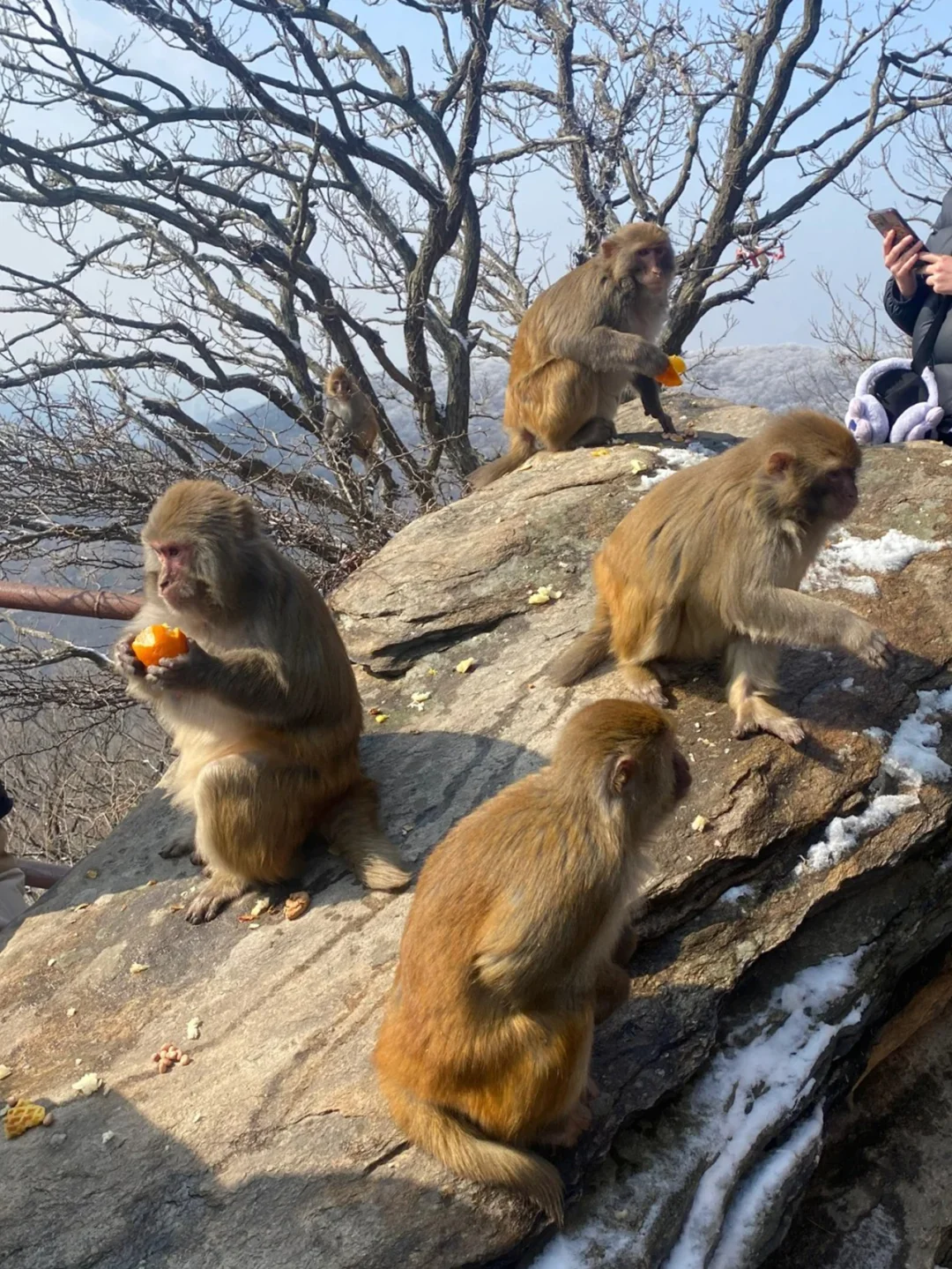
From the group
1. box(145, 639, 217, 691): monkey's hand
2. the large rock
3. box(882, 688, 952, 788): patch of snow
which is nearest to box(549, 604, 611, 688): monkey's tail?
the large rock

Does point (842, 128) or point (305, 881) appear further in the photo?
point (842, 128)

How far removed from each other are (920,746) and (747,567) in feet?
3.04

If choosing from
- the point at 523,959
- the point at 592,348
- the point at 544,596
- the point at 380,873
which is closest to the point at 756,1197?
the point at 523,959

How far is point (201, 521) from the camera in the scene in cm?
352

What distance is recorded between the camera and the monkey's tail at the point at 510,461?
6688 millimetres

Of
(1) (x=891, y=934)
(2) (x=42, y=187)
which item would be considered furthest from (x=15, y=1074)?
(2) (x=42, y=187)

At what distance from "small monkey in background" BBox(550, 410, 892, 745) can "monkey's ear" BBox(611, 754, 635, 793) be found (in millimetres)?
1380

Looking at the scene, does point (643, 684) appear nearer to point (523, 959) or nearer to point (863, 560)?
point (863, 560)

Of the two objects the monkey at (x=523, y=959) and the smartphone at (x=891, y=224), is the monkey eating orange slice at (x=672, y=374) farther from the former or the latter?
the monkey at (x=523, y=959)

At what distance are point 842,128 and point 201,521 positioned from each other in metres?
10.6

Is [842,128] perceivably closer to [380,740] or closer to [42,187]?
[42,187]

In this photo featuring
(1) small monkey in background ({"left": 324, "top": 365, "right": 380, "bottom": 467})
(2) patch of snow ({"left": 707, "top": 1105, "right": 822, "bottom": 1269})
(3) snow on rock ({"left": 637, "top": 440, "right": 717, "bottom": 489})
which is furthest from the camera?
(1) small monkey in background ({"left": 324, "top": 365, "right": 380, "bottom": 467})

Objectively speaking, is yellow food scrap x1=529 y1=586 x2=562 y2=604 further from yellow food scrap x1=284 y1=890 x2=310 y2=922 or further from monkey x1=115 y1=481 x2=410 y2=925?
yellow food scrap x1=284 y1=890 x2=310 y2=922

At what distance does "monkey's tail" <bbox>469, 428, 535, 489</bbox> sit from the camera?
6688 mm
